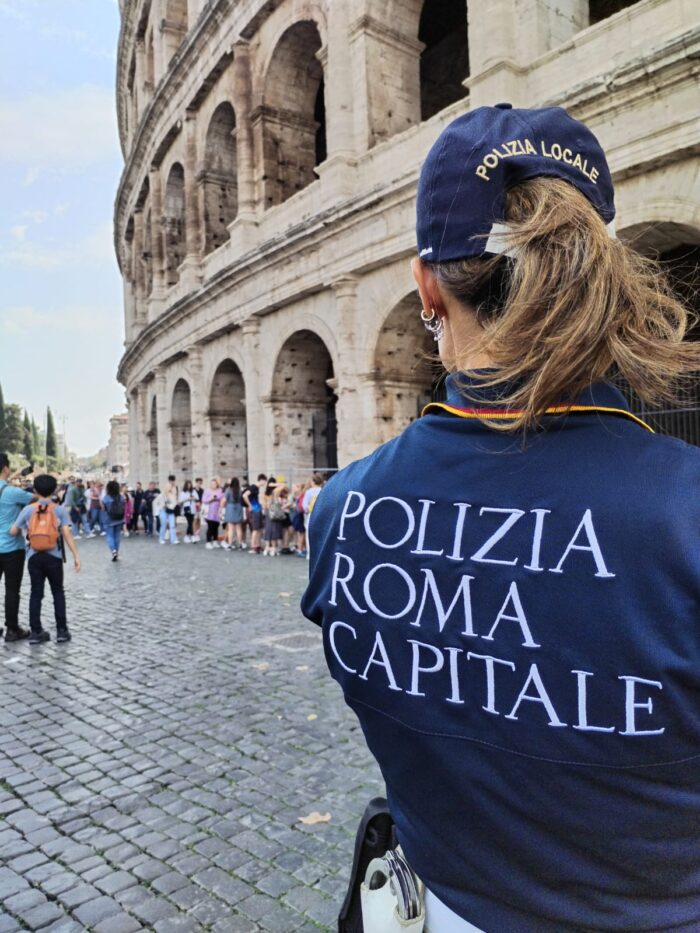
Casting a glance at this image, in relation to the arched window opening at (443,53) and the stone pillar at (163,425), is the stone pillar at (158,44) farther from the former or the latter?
the stone pillar at (163,425)

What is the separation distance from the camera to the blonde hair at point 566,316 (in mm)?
869

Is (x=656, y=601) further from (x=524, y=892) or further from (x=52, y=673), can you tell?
(x=52, y=673)

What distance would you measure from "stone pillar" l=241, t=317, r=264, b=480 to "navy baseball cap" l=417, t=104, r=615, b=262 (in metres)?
15.4

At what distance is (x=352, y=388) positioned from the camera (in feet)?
42.3

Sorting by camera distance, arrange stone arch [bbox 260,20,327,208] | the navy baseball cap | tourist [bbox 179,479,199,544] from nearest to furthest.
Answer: the navy baseball cap, stone arch [bbox 260,20,327,208], tourist [bbox 179,479,199,544]

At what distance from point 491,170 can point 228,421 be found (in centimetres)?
1915

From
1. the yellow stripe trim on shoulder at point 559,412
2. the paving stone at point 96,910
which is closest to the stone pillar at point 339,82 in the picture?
the paving stone at point 96,910

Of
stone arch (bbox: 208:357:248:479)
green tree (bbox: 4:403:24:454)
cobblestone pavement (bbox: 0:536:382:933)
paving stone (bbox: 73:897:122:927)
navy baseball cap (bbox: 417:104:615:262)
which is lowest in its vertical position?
paving stone (bbox: 73:897:122:927)

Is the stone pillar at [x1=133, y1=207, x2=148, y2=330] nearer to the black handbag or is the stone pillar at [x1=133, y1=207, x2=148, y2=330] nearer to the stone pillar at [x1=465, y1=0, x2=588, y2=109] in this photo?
the stone pillar at [x1=465, y1=0, x2=588, y2=109]

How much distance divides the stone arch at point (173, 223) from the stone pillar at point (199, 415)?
502 centimetres

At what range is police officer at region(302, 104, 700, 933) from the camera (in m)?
0.81

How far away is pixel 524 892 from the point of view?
2.94 feet

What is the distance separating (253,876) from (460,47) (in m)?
19.0

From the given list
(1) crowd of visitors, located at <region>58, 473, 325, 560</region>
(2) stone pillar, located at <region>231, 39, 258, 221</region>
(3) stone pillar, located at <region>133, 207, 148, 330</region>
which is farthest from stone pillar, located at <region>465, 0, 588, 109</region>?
(3) stone pillar, located at <region>133, 207, 148, 330</region>
